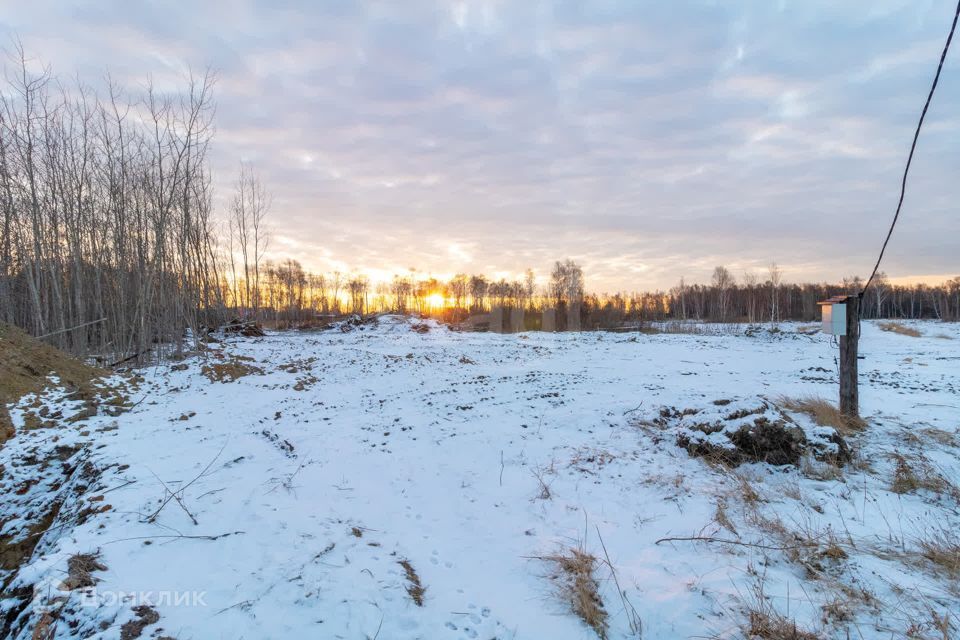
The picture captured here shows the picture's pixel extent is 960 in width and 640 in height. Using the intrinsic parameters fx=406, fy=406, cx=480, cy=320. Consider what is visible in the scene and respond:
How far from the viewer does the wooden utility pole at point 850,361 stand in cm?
669

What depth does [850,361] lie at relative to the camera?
669 cm

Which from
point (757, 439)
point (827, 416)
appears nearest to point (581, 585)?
point (757, 439)

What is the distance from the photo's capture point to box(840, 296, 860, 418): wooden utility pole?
6688 mm

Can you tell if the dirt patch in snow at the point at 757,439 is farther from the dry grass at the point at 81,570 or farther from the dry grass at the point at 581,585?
the dry grass at the point at 81,570

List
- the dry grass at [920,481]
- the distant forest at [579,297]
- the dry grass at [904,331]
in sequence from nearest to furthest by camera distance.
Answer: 1. the dry grass at [920,481]
2. the dry grass at [904,331]
3. the distant forest at [579,297]

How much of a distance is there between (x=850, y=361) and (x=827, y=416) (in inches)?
39.3

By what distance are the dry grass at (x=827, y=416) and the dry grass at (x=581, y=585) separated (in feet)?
16.2

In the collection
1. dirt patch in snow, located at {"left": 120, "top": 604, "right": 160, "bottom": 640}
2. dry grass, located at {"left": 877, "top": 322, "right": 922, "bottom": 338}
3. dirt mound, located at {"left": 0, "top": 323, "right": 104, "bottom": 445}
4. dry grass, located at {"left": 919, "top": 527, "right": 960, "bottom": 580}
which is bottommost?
dry grass, located at {"left": 877, "top": 322, "right": 922, "bottom": 338}

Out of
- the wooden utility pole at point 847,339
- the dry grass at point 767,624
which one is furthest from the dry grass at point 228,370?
the wooden utility pole at point 847,339

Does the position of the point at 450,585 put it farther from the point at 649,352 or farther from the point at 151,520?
the point at 649,352

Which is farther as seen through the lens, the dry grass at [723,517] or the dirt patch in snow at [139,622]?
the dry grass at [723,517]

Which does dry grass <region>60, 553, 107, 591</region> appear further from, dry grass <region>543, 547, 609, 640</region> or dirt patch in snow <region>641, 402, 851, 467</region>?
dirt patch in snow <region>641, 402, 851, 467</region>

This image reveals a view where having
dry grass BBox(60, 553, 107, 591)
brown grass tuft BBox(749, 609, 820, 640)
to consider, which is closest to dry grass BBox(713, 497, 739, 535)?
brown grass tuft BBox(749, 609, 820, 640)

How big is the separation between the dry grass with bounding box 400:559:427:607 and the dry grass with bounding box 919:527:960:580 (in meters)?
3.82
